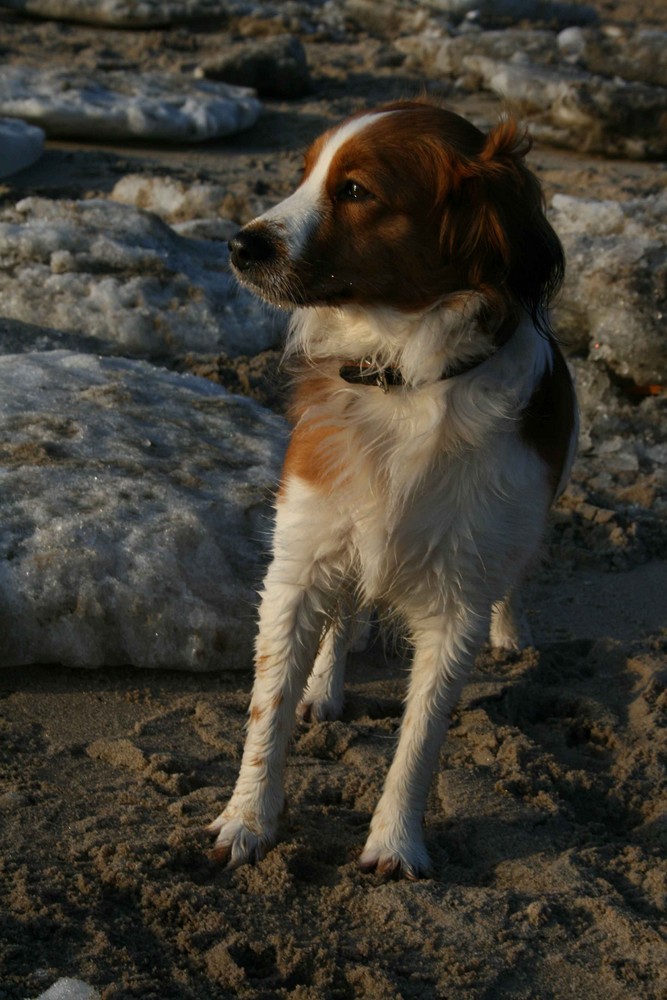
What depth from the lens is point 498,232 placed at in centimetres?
312

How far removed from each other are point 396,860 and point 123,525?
1.53 metres

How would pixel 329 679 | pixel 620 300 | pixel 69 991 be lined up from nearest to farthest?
pixel 69 991 → pixel 329 679 → pixel 620 300

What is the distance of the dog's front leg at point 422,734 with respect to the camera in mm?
3381

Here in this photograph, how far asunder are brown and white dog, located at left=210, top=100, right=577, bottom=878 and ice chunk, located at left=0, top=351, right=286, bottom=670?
72 cm

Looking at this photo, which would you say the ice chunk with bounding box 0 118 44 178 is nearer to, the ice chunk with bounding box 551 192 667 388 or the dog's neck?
the ice chunk with bounding box 551 192 667 388

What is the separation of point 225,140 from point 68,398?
549cm

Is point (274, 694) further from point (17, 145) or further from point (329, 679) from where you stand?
point (17, 145)

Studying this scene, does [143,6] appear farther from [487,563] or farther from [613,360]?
[487,563]

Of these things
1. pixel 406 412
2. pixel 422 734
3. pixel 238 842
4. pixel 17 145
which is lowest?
pixel 238 842

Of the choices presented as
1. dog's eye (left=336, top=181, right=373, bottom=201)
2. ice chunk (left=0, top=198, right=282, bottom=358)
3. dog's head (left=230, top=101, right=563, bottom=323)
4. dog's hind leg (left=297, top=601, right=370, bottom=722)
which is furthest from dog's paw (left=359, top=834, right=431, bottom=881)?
ice chunk (left=0, top=198, right=282, bottom=358)

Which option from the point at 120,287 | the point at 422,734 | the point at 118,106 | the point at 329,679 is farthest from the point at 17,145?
the point at 422,734

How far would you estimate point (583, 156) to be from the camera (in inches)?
406

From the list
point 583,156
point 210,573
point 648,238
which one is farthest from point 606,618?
point 583,156

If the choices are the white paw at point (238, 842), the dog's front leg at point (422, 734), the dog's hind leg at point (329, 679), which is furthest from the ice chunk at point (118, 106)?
the white paw at point (238, 842)
